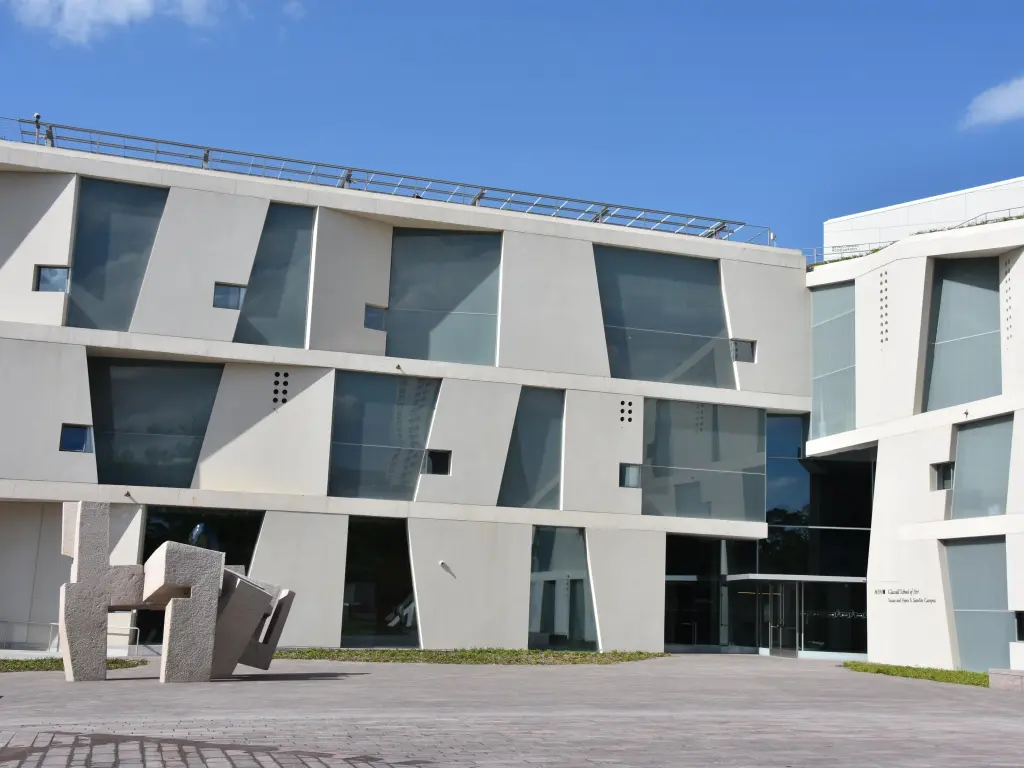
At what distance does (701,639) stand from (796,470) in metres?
5.88

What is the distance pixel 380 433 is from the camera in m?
31.4

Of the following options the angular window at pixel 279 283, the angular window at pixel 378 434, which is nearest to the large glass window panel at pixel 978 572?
the angular window at pixel 378 434

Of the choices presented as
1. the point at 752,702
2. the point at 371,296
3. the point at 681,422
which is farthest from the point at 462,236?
the point at 752,702

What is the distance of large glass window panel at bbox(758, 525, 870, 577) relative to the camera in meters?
34.2

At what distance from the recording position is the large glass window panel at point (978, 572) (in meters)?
26.6

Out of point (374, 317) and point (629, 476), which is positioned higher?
point (374, 317)

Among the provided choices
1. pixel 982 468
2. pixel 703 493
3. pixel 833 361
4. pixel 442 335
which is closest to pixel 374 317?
pixel 442 335

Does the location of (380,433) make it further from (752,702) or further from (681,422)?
(752,702)

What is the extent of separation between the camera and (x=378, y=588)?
101 feet

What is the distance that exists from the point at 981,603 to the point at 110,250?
23184 millimetres

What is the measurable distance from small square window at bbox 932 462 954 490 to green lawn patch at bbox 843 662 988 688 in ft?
15.3

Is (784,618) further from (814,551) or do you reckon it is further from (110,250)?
(110,250)

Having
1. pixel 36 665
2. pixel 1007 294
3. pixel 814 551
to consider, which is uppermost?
pixel 1007 294

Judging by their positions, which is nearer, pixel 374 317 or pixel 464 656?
pixel 464 656
